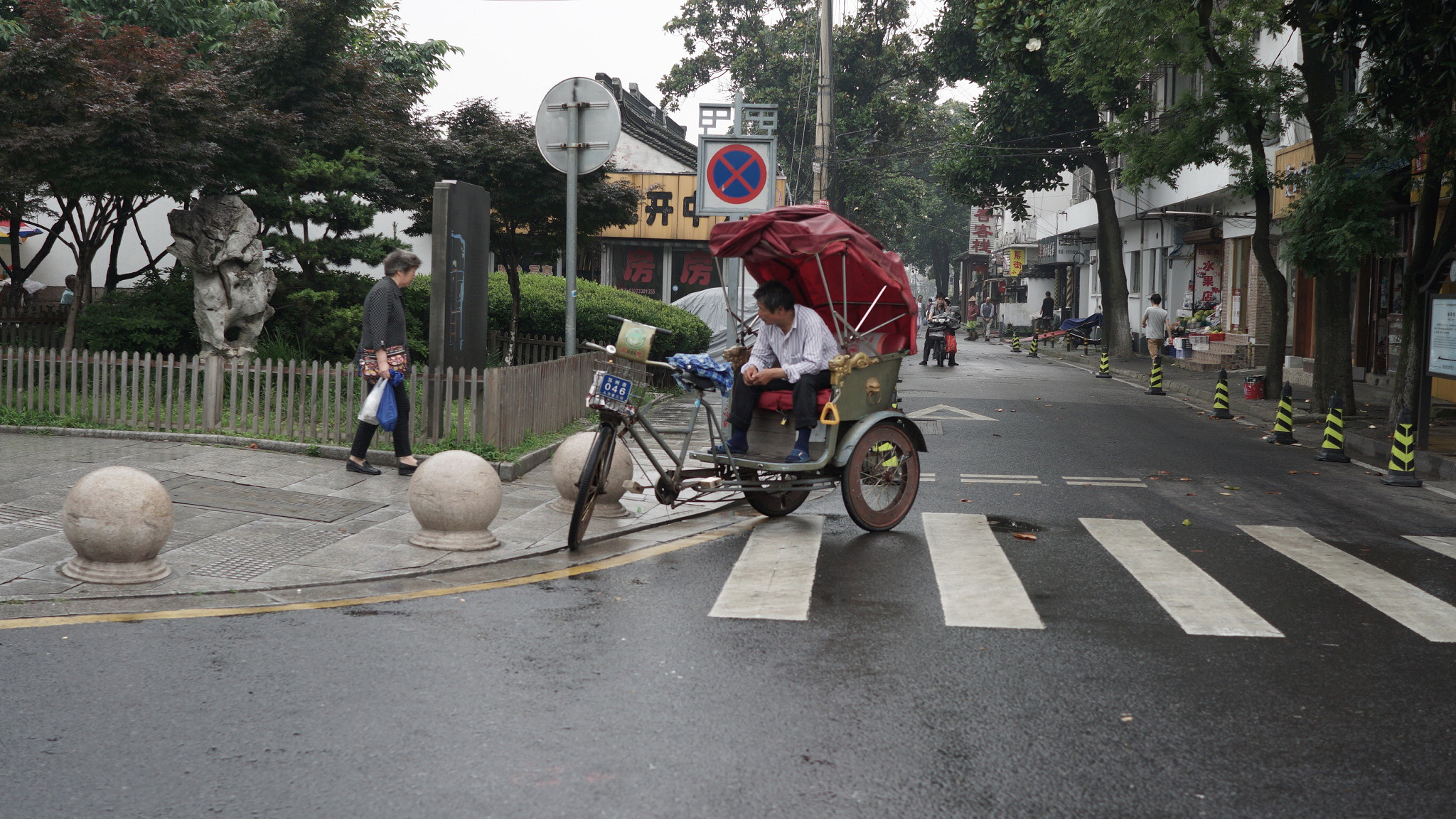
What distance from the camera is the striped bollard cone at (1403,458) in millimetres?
11484

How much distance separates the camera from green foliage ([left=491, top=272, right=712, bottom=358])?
18.0 meters

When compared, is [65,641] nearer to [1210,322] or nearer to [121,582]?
[121,582]

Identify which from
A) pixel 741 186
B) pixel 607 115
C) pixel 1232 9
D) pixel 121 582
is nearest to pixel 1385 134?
pixel 1232 9

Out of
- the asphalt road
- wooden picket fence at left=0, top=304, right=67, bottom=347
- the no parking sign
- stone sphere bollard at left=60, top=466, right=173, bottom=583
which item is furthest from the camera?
wooden picket fence at left=0, top=304, right=67, bottom=347

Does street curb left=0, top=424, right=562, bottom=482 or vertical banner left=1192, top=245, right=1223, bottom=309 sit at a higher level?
vertical banner left=1192, top=245, right=1223, bottom=309

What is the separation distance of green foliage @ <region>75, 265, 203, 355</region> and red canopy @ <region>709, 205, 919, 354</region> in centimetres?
758

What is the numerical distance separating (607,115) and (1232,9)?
11.6 meters

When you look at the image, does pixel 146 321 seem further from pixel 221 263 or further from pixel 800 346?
pixel 800 346

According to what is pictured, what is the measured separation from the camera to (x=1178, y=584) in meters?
6.98

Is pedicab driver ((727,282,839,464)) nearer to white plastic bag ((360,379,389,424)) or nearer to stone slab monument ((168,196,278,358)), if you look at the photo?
white plastic bag ((360,379,389,424))

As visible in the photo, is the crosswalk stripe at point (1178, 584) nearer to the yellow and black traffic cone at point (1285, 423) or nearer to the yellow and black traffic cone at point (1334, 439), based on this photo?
the yellow and black traffic cone at point (1334, 439)

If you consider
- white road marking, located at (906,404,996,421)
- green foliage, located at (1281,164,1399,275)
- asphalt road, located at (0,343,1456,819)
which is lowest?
→ asphalt road, located at (0,343,1456,819)

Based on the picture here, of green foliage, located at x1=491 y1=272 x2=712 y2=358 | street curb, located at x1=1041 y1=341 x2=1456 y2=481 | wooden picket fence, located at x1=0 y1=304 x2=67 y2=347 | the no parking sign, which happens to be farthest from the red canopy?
wooden picket fence, located at x1=0 y1=304 x2=67 y2=347

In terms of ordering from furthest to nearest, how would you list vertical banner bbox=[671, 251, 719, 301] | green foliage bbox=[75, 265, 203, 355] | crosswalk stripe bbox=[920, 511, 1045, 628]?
1. vertical banner bbox=[671, 251, 719, 301]
2. green foliage bbox=[75, 265, 203, 355]
3. crosswalk stripe bbox=[920, 511, 1045, 628]
